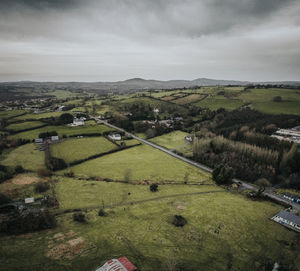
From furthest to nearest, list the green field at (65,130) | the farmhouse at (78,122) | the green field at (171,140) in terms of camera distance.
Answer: the farmhouse at (78,122) < the green field at (65,130) < the green field at (171,140)

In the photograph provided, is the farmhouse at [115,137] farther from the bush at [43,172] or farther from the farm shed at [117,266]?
the farm shed at [117,266]

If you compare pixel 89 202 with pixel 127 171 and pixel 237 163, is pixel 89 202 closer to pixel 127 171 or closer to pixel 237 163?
pixel 127 171

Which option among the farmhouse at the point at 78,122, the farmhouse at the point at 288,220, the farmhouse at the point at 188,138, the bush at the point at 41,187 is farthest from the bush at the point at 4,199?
the farmhouse at the point at 188,138

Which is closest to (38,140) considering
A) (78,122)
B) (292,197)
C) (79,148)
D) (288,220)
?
(79,148)

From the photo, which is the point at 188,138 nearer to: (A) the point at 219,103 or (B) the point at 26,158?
(A) the point at 219,103

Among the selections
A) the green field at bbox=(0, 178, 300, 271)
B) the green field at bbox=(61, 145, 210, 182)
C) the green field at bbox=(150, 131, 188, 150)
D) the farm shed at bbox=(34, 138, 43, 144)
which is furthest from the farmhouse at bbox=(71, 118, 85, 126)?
the green field at bbox=(0, 178, 300, 271)

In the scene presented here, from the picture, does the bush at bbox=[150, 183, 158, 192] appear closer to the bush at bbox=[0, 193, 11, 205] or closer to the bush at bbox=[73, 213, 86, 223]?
the bush at bbox=[73, 213, 86, 223]

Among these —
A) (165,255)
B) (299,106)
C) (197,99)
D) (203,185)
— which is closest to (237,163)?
(203,185)
